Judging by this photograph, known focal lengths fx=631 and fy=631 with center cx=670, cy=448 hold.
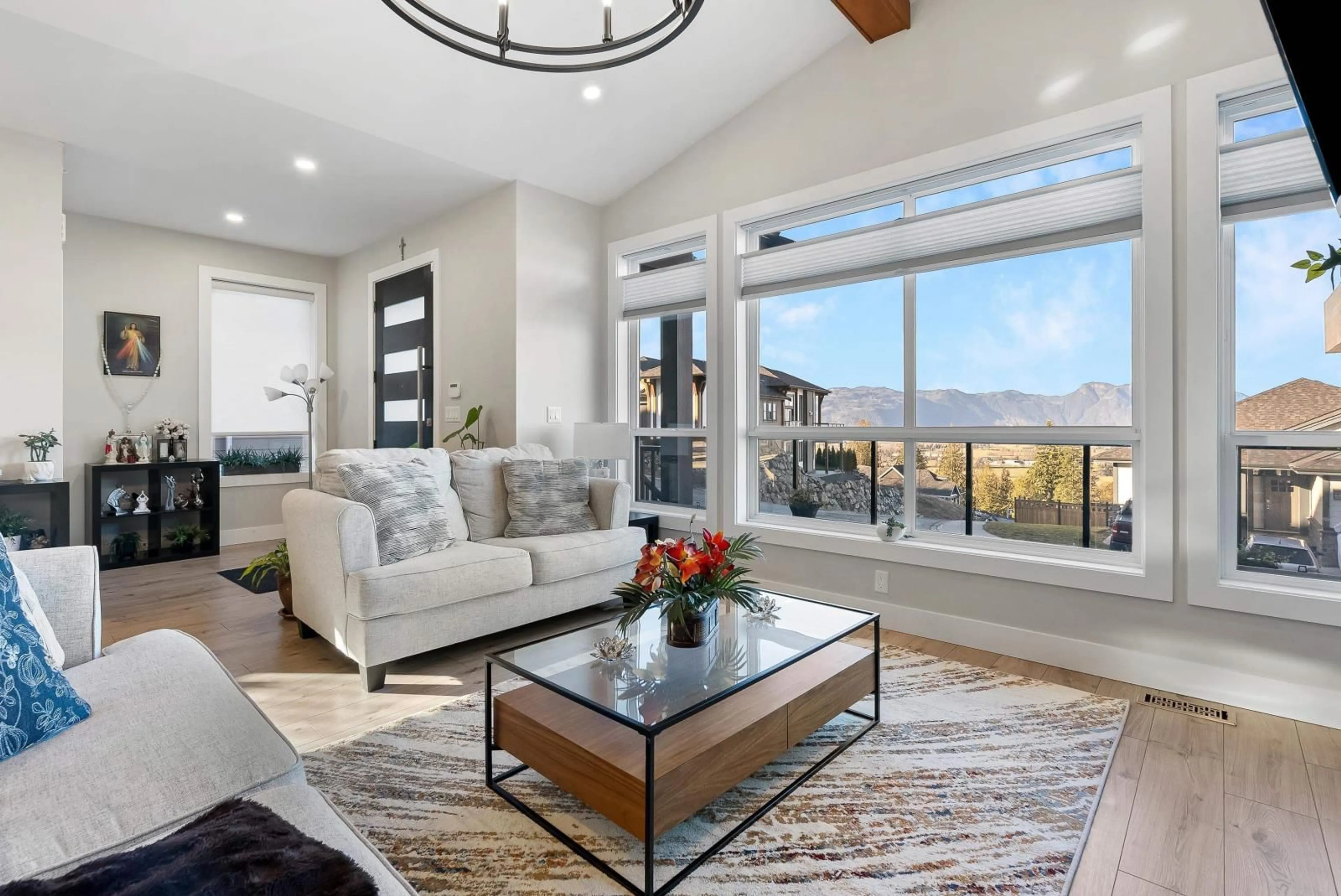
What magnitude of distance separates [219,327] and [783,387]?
496 centimetres

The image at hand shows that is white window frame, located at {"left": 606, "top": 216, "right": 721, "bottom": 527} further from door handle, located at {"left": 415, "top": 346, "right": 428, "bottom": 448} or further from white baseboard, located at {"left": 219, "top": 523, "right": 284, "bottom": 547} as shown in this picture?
white baseboard, located at {"left": 219, "top": 523, "right": 284, "bottom": 547}

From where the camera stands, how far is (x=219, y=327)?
18.1ft

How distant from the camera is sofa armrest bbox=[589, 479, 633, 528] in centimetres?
359

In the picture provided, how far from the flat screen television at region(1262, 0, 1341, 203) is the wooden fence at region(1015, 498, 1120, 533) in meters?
2.52

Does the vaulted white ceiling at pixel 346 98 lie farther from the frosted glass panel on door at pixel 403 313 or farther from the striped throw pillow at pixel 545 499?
the striped throw pillow at pixel 545 499

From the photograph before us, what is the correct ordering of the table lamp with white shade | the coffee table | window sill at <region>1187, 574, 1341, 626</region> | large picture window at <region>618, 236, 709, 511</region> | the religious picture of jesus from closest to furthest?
the coffee table < window sill at <region>1187, 574, 1341, 626</region> < the table lamp with white shade < large picture window at <region>618, 236, 709, 511</region> < the religious picture of jesus

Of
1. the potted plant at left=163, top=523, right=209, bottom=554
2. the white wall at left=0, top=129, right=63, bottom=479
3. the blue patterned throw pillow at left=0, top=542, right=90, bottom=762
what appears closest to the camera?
the blue patterned throw pillow at left=0, top=542, right=90, bottom=762

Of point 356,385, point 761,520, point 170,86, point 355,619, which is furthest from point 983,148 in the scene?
point 356,385

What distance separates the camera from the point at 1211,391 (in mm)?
2436

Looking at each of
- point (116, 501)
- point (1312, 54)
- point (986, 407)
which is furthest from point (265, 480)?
point (1312, 54)

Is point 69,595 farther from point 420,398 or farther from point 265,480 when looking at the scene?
point 265,480

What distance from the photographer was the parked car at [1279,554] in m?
2.38

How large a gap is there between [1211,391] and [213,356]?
677 cm

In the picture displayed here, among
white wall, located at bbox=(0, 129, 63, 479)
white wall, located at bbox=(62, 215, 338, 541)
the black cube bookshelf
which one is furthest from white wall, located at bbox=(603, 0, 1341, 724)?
the black cube bookshelf
